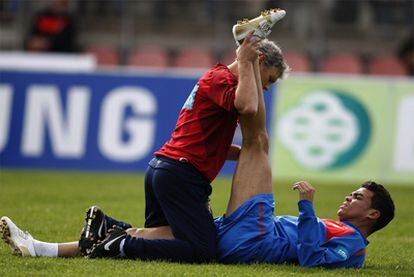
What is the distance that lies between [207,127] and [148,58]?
1278 centimetres

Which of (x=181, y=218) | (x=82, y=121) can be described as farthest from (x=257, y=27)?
(x=82, y=121)

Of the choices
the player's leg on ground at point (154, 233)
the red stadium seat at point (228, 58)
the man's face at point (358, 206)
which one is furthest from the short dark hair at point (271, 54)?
the red stadium seat at point (228, 58)

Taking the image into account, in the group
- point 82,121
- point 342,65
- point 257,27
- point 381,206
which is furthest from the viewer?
point 342,65

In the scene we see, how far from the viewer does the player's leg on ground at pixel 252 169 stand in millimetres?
7484

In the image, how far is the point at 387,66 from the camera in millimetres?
20359

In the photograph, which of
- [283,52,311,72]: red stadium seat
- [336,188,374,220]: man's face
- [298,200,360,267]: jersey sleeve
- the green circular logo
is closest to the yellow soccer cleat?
[298,200,360,267]: jersey sleeve

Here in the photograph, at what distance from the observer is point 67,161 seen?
645 inches

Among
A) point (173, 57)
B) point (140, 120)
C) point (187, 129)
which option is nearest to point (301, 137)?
point (140, 120)

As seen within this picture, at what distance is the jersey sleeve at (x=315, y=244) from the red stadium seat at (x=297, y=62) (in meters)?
12.4

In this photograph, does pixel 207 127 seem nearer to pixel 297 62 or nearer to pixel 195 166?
pixel 195 166

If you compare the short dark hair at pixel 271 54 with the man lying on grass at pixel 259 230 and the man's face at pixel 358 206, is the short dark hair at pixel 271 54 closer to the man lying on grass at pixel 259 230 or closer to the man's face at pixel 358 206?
the man lying on grass at pixel 259 230

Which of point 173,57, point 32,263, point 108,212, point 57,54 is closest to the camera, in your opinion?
point 32,263

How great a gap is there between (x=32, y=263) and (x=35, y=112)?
9408mm

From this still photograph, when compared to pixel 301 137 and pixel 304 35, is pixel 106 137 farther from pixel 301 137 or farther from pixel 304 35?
pixel 304 35
